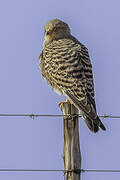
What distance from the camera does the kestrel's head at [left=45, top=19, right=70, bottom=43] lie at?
11375mm

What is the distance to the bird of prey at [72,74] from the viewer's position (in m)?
8.48

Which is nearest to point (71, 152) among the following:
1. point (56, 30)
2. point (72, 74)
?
point (72, 74)

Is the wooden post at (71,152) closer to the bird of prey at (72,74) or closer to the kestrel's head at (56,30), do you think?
the bird of prey at (72,74)

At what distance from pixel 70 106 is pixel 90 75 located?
1.74 metres

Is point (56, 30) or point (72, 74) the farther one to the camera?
point (56, 30)

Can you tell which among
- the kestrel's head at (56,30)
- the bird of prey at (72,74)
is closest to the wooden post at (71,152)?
the bird of prey at (72,74)

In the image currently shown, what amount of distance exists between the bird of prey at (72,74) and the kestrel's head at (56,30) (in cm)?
46

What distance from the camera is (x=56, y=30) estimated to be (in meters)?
11.5

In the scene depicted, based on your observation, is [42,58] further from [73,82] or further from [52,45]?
[73,82]

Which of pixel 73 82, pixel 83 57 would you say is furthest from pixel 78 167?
pixel 83 57

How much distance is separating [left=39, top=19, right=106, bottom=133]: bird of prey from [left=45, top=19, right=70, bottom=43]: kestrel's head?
0.46m

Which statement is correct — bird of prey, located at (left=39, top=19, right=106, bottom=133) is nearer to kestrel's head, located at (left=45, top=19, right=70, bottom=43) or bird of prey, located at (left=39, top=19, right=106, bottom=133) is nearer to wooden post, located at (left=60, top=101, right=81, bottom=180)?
kestrel's head, located at (left=45, top=19, right=70, bottom=43)

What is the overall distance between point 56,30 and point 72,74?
8.35 ft

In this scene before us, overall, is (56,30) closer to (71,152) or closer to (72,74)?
(72,74)
